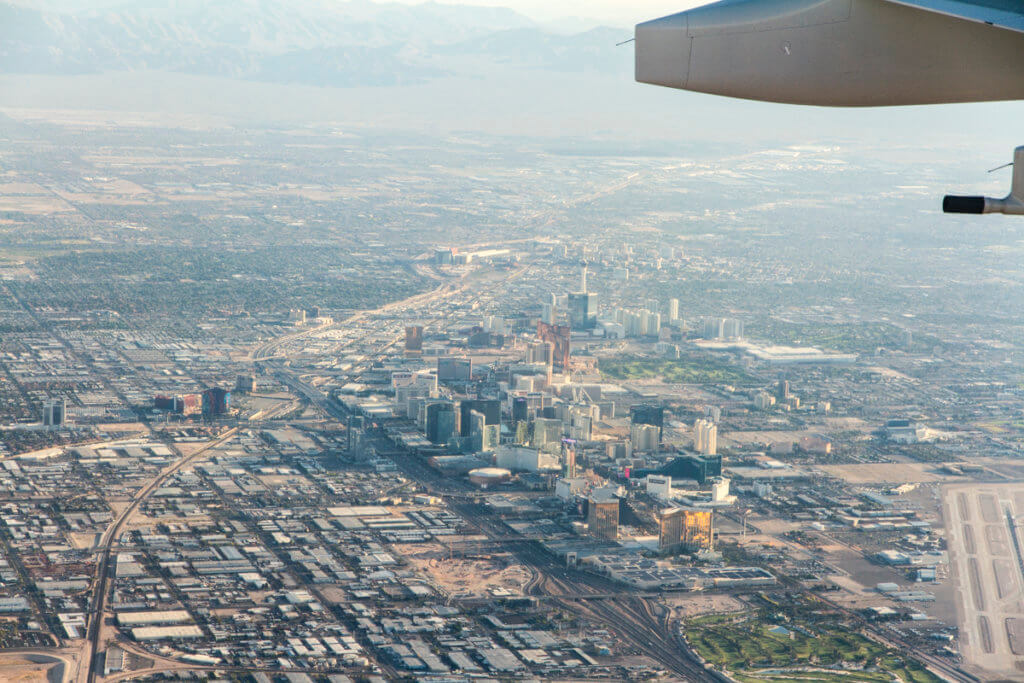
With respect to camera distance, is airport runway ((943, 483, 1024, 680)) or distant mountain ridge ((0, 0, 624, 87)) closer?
airport runway ((943, 483, 1024, 680))

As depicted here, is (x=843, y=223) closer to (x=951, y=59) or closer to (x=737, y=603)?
(x=737, y=603)

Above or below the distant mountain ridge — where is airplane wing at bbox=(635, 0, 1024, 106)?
below

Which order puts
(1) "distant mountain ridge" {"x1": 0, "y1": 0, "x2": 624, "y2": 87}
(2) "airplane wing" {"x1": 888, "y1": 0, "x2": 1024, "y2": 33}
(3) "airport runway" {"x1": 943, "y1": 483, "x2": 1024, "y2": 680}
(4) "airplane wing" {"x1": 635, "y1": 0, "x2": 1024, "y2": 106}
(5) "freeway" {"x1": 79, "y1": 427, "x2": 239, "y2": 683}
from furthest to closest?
(1) "distant mountain ridge" {"x1": 0, "y1": 0, "x2": 624, "y2": 87}
(3) "airport runway" {"x1": 943, "y1": 483, "x2": 1024, "y2": 680}
(5) "freeway" {"x1": 79, "y1": 427, "x2": 239, "y2": 683}
(4) "airplane wing" {"x1": 635, "y1": 0, "x2": 1024, "y2": 106}
(2) "airplane wing" {"x1": 888, "y1": 0, "x2": 1024, "y2": 33}

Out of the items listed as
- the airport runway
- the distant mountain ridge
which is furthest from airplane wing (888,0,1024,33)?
the distant mountain ridge

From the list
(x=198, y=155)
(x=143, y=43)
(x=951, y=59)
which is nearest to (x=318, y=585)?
(x=951, y=59)

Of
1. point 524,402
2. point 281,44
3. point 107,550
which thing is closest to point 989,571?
point 524,402

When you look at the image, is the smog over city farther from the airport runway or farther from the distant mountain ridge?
the distant mountain ridge

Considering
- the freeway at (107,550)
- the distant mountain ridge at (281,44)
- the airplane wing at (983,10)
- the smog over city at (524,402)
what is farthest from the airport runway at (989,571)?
the distant mountain ridge at (281,44)

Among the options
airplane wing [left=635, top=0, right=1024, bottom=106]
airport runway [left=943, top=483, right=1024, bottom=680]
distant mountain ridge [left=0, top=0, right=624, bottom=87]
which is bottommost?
airport runway [left=943, top=483, right=1024, bottom=680]
